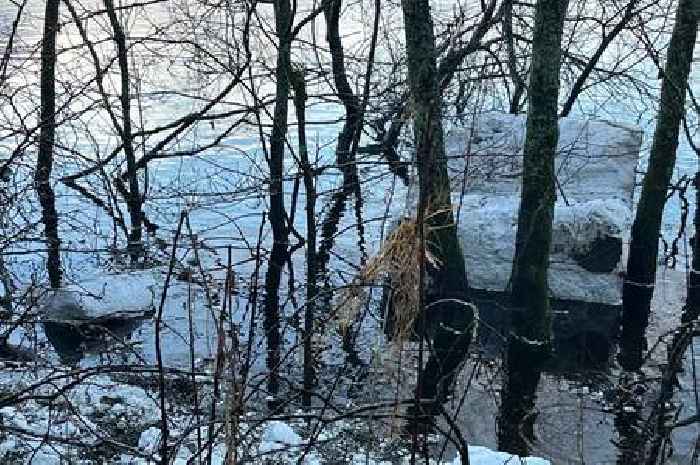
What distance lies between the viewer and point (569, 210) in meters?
10.8

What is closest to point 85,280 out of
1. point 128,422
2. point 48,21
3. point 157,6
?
point 48,21

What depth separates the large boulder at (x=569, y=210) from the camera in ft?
34.7

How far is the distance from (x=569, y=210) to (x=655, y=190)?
3.36ft

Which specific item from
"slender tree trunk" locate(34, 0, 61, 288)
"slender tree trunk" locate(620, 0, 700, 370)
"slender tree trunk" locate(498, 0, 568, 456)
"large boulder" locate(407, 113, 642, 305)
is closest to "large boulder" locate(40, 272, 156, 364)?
"slender tree trunk" locate(34, 0, 61, 288)

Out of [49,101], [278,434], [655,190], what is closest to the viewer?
[278,434]

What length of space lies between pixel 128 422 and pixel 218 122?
1168 cm

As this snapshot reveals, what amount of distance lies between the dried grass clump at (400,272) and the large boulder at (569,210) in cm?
672

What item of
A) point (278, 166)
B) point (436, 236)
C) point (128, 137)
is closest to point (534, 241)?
point (436, 236)

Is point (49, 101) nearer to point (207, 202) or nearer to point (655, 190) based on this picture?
point (207, 202)

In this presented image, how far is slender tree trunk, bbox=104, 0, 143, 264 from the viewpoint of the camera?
11914 mm

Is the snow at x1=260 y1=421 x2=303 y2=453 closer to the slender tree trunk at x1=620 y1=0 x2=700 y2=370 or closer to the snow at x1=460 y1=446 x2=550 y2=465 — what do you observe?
the snow at x1=460 y1=446 x2=550 y2=465

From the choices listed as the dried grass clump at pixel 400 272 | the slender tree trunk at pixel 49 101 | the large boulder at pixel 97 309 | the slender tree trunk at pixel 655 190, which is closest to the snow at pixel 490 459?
the dried grass clump at pixel 400 272

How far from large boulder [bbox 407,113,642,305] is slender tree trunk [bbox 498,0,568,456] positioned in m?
0.93

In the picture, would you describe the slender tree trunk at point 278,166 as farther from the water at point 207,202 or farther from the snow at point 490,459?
the snow at point 490,459
